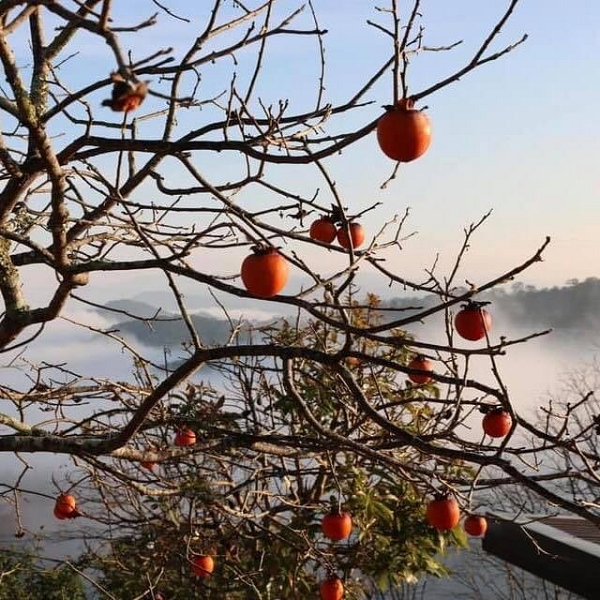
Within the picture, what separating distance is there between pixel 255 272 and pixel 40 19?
4.72ft

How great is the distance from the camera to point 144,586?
484cm

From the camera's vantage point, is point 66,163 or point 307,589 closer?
point 66,163

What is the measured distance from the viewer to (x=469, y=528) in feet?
13.2

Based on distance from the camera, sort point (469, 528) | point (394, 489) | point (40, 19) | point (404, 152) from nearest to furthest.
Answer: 1. point (404, 152)
2. point (40, 19)
3. point (469, 528)
4. point (394, 489)

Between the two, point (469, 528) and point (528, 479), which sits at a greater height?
point (469, 528)

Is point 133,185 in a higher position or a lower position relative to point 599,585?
higher

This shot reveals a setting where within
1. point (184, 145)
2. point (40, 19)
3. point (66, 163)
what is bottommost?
point (184, 145)

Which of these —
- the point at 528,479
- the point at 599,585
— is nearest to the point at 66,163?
the point at 528,479

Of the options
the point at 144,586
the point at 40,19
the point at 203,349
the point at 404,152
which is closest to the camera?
the point at 404,152

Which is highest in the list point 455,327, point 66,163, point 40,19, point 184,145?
point 40,19

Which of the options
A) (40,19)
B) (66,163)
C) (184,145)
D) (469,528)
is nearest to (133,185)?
(66,163)

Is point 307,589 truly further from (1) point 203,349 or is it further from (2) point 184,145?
(2) point 184,145

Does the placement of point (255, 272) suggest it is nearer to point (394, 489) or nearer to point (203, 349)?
point (203, 349)

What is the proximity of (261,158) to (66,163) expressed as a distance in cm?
85
